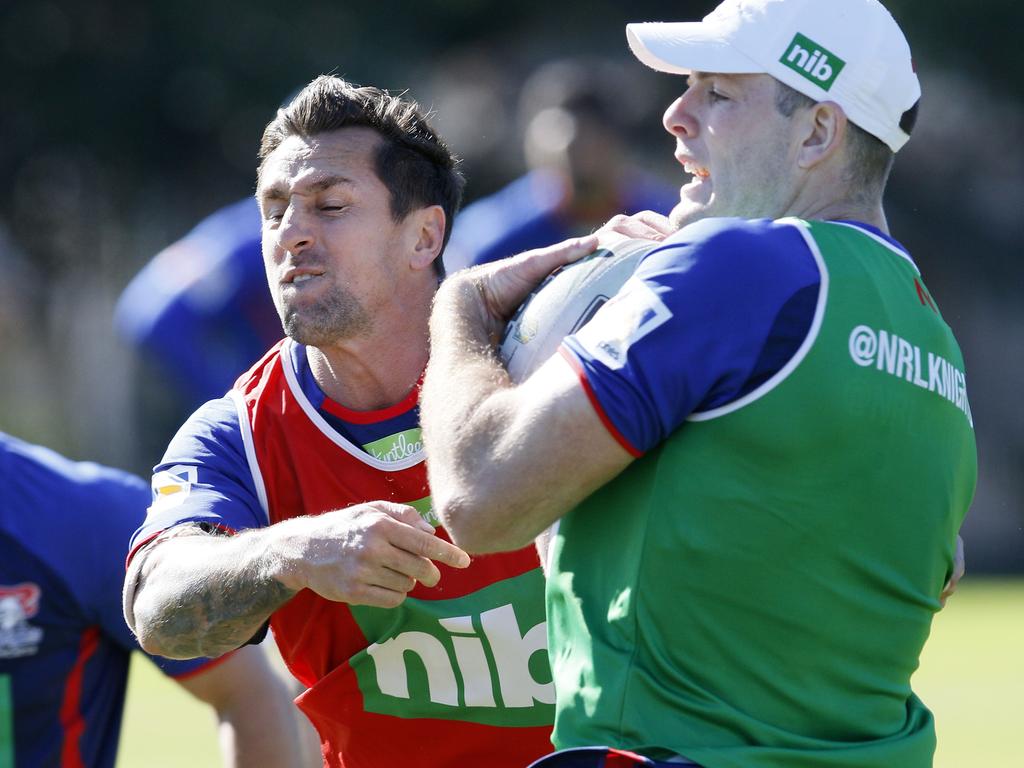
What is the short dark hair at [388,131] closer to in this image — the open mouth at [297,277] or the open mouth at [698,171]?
the open mouth at [297,277]

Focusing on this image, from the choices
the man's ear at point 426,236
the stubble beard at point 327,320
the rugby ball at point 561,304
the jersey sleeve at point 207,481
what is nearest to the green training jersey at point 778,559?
the rugby ball at point 561,304

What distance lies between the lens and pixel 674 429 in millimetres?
2934

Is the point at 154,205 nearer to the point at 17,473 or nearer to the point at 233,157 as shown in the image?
the point at 233,157

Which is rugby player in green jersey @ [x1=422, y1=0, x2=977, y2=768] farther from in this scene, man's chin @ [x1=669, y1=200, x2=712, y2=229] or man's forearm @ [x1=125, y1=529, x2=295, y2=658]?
man's forearm @ [x1=125, y1=529, x2=295, y2=658]

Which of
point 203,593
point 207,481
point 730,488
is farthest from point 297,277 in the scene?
point 730,488

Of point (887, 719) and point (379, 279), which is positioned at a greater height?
point (379, 279)

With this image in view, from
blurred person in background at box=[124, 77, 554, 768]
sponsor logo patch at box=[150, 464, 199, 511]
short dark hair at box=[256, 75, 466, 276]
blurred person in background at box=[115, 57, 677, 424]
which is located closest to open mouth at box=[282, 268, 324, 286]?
blurred person in background at box=[124, 77, 554, 768]

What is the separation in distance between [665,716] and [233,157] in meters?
18.9

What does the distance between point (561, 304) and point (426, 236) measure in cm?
121

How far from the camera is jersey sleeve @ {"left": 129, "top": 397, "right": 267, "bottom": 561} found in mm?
3674

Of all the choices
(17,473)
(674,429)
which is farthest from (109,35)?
(674,429)

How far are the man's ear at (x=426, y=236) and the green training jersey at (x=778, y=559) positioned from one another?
4.67 ft

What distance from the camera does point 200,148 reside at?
21.1 meters

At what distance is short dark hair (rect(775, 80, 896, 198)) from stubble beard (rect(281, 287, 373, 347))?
1281 millimetres
